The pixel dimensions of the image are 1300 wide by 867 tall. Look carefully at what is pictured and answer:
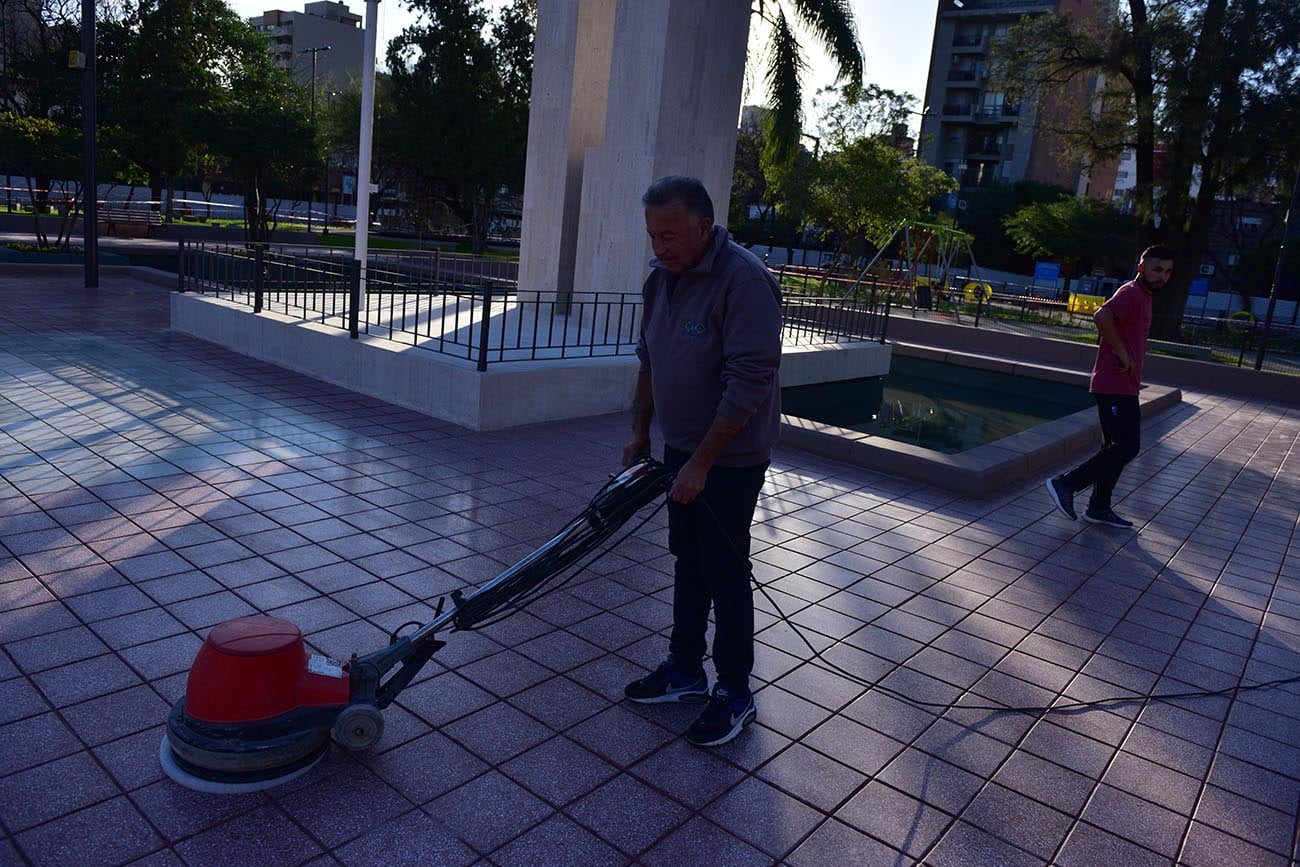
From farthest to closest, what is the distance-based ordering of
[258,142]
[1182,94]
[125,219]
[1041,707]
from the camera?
[125,219] < [258,142] < [1182,94] < [1041,707]

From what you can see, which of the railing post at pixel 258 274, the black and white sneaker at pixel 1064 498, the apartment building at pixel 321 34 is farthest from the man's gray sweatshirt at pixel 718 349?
the apartment building at pixel 321 34

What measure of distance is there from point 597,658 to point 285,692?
1.37 m

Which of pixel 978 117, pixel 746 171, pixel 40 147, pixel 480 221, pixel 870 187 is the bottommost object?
pixel 480 221

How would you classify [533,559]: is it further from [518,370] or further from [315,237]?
[315,237]

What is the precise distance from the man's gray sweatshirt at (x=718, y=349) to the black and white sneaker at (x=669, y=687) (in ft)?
2.98

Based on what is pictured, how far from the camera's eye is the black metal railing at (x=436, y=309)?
324 inches

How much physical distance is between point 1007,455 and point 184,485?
6055mm

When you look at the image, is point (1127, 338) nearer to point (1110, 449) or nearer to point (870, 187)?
point (1110, 449)

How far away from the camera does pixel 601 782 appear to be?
118 inches

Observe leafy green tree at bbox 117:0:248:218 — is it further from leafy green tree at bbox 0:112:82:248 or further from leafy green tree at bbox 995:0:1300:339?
leafy green tree at bbox 995:0:1300:339

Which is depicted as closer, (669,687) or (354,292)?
(669,687)

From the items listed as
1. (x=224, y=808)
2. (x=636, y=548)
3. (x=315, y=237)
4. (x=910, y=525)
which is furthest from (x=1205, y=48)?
(x=315, y=237)

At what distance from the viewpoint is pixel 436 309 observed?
11117mm

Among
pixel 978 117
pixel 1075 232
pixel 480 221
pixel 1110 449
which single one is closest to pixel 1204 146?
pixel 1110 449
